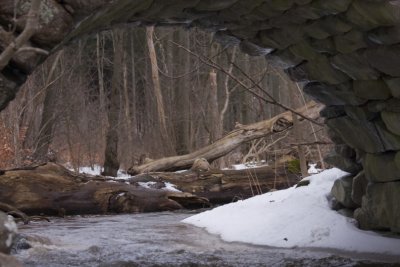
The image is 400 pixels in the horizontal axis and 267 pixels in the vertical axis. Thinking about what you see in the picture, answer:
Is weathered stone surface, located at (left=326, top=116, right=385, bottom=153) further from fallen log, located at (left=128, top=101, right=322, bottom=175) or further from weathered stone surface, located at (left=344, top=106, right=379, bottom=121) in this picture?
fallen log, located at (left=128, top=101, right=322, bottom=175)

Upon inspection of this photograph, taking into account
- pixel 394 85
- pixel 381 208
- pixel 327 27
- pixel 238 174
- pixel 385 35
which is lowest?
pixel 381 208

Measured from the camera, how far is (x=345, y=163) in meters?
6.02

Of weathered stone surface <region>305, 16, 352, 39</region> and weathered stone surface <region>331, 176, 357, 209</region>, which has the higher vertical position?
weathered stone surface <region>305, 16, 352, 39</region>

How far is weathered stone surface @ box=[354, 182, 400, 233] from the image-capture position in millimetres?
5184

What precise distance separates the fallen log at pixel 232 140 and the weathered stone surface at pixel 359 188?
14.9 ft

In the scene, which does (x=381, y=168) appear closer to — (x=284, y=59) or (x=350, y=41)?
(x=284, y=59)

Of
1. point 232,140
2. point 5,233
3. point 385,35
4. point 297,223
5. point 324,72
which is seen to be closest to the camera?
point 5,233

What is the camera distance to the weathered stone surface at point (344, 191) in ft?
19.4

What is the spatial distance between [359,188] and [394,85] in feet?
4.77

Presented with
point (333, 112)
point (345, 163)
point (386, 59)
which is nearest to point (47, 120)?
point (345, 163)

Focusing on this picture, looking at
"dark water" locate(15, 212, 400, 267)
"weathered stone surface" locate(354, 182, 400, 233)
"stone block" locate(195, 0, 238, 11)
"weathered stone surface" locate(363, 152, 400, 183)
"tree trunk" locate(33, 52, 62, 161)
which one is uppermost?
"tree trunk" locate(33, 52, 62, 161)

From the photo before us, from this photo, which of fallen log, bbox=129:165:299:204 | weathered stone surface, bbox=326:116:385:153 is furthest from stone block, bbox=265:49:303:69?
fallen log, bbox=129:165:299:204

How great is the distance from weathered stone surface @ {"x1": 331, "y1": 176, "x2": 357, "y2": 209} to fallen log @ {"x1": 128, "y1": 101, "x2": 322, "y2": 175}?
4.25 meters

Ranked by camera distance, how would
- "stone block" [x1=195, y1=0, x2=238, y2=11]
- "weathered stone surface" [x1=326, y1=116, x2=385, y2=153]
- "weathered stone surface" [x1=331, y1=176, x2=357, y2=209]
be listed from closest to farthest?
1. "stone block" [x1=195, y1=0, x2=238, y2=11]
2. "weathered stone surface" [x1=326, y1=116, x2=385, y2=153]
3. "weathered stone surface" [x1=331, y1=176, x2=357, y2=209]
